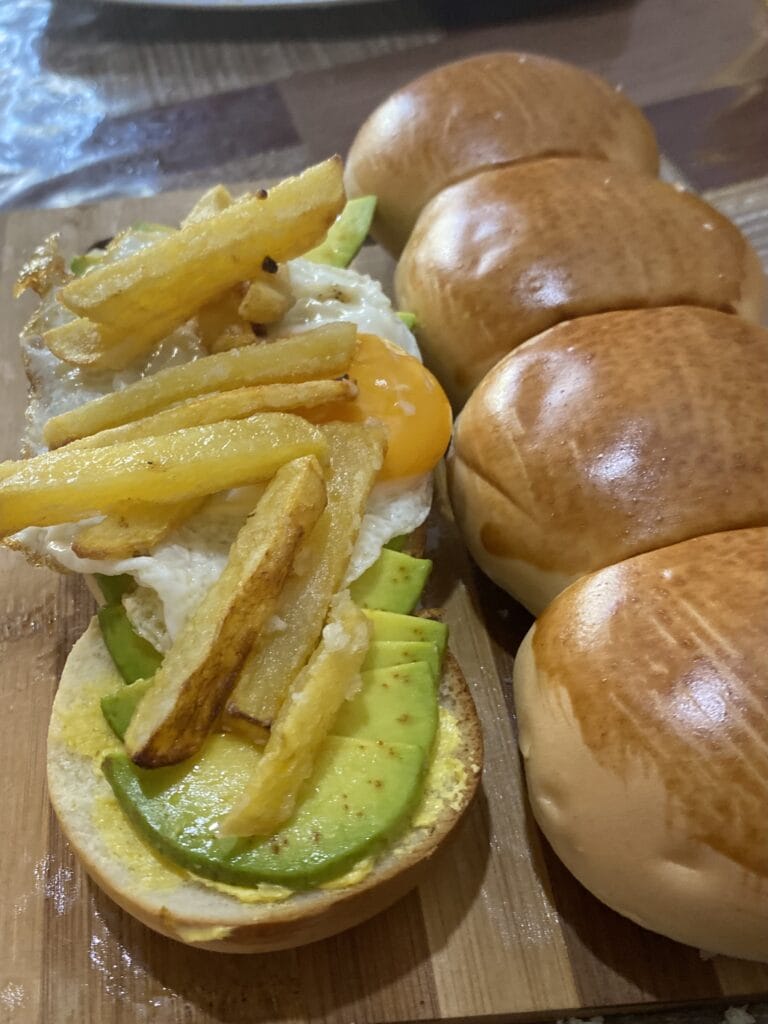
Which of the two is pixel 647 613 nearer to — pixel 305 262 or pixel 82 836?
pixel 82 836

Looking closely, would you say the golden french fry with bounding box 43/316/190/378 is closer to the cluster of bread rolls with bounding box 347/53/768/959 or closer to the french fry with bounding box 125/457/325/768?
the french fry with bounding box 125/457/325/768

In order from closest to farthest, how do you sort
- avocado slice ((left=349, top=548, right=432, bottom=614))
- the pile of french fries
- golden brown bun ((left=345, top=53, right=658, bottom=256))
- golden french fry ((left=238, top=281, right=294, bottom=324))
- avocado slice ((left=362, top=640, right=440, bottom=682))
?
the pile of french fries → avocado slice ((left=362, top=640, right=440, bottom=682)) → avocado slice ((left=349, top=548, right=432, bottom=614)) → golden french fry ((left=238, top=281, right=294, bottom=324)) → golden brown bun ((left=345, top=53, right=658, bottom=256))

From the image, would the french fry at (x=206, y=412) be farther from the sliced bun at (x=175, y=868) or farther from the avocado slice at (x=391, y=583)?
the sliced bun at (x=175, y=868)

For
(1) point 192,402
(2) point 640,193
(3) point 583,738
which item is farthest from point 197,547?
(2) point 640,193

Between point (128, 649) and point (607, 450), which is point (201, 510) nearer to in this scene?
point (128, 649)

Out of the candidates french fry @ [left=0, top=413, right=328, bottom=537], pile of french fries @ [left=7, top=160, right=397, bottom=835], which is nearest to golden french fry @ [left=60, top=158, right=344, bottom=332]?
pile of french fries @ [left=7, top=160, right=397, bottom=835]
